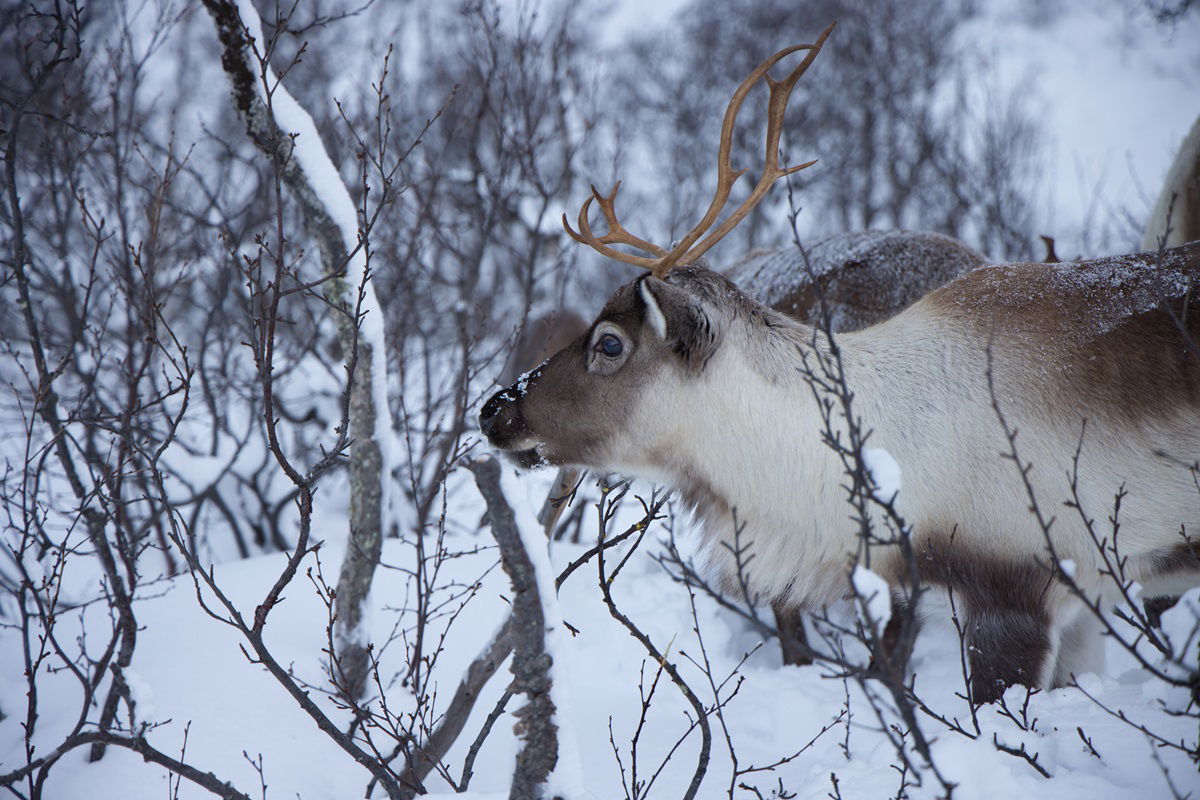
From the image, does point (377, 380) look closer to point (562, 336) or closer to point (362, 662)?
point (362, 662)

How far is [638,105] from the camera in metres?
15.8

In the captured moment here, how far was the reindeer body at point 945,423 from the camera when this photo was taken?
8.63ft

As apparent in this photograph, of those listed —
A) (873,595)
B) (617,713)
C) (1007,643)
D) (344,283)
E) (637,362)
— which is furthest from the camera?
(617,713)

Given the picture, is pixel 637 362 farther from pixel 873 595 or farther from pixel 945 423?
pixel 873 595

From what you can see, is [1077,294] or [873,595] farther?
[1077,294]

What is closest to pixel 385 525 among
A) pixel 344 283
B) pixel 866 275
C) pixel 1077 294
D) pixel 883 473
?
pixel 344 283

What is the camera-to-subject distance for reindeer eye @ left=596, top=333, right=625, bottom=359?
2.92 metres

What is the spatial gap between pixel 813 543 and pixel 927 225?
336 inches

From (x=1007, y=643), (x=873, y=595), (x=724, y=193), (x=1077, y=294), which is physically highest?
(x=724, y=193)

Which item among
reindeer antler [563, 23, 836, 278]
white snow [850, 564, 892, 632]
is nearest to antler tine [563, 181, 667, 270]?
reindeer antler [563, 23, 836, 278]

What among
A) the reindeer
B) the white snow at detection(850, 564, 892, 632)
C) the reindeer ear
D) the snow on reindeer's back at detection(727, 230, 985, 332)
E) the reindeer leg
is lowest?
the white snow at detection(850, 564, 892, 632)

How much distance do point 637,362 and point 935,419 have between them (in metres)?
0.97

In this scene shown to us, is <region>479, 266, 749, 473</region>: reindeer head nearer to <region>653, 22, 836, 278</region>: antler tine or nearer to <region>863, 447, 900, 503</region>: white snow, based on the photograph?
<region>653, 22, 836, 278</region>: antler tine

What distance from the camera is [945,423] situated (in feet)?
8.90
